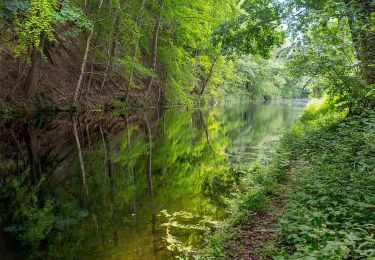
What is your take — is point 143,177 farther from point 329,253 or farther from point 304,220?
point 329,253

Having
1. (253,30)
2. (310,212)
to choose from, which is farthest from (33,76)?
(310,212)

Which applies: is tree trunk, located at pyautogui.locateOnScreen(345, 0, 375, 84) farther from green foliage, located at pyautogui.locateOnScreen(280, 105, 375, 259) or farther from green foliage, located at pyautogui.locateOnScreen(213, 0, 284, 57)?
green foliage, located at pyautogui.locateOnScreen(213, 0, 284, 57)

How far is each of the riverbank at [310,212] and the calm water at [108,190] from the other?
625 mm

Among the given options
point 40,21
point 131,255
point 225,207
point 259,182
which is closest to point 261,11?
point 259,182

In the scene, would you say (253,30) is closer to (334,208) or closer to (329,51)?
(329,51)

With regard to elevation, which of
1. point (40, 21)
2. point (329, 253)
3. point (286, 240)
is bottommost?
point (286, 240)

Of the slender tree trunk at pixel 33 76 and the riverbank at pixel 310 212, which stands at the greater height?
the slender tree trunk at pixel 33 76

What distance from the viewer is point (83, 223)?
5.91 m

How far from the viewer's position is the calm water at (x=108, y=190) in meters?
5.23

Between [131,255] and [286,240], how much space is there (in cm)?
208

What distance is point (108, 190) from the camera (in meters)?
7.84

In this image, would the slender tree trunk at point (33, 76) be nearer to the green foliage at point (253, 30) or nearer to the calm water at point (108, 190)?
the calm water at point (108, 190)

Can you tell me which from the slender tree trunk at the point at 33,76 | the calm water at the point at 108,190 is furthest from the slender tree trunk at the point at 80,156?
the slender tree trunk at the point at 33,76

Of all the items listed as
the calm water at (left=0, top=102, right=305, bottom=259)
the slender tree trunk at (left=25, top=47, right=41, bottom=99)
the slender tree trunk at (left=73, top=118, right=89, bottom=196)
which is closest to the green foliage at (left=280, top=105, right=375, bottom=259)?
the calm water at (left=0, top=102, right=305, bottom=259)
